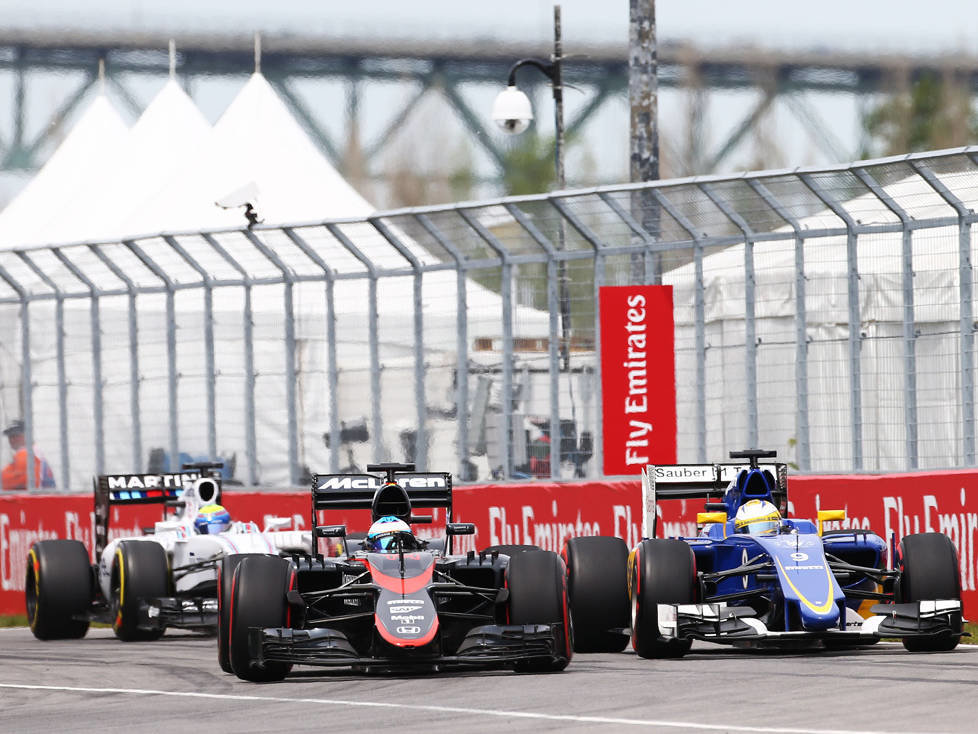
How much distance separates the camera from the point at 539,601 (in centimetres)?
1266

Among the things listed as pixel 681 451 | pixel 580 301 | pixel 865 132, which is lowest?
pixel 681 451

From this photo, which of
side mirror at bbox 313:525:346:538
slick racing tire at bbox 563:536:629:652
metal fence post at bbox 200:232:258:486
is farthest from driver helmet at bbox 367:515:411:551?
metal fence post at bbox 200:232:258:486

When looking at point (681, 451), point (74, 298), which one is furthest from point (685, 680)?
point (74, 298)

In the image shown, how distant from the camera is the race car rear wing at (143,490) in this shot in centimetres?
1820

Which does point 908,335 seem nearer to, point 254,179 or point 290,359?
point 290,359

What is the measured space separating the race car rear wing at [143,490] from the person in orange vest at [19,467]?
606 centimetres

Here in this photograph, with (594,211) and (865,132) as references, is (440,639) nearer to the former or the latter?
(594,211)

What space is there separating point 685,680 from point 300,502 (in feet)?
31.9

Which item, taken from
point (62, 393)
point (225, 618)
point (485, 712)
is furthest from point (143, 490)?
point (485, 712)

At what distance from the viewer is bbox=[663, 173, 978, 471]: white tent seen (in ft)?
53.6

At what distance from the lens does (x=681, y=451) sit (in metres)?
18.8

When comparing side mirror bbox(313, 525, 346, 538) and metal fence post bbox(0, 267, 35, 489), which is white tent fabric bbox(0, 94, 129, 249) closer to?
metal fence post bbox(0, 267, 35, 489)

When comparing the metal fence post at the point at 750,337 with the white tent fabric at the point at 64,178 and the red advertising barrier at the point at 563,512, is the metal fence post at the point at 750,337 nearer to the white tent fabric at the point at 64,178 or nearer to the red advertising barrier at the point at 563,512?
the red advertising barrier at the point at 563,512

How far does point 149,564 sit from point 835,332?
231 inches
